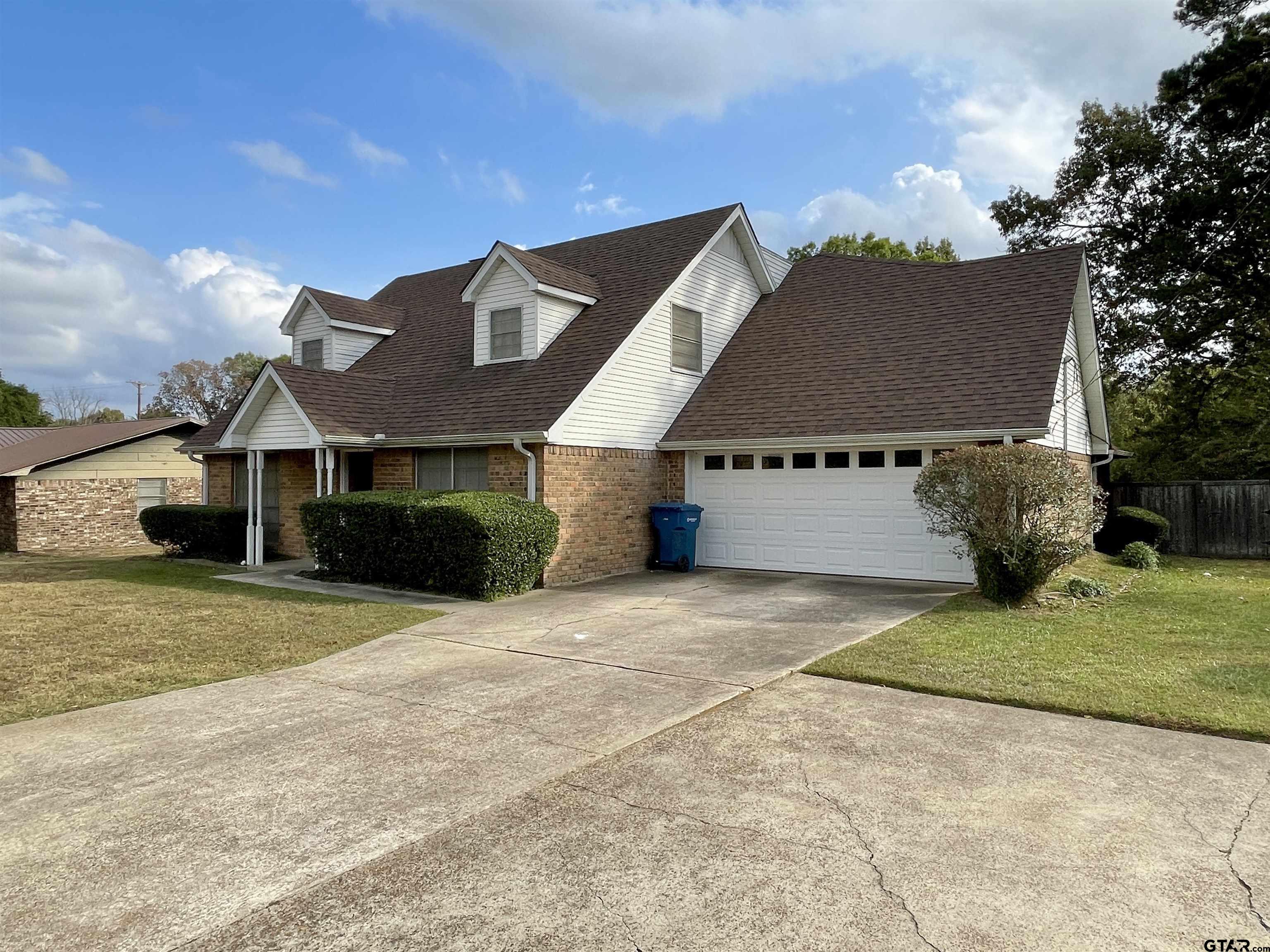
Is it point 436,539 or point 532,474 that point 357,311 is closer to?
point 532,474

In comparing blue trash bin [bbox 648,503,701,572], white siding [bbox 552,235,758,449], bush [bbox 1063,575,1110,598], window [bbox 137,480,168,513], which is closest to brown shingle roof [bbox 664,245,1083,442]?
white siding [bbox 552,235,758,449]

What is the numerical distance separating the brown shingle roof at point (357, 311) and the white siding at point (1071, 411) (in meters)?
15.4

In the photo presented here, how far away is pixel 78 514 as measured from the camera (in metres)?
22.5

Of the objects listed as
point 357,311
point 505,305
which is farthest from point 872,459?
point 357,311

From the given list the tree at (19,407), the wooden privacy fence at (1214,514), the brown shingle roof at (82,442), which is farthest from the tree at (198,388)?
the wooden privacy fence at (1214,514)

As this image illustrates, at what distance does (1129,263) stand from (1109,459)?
348 inches

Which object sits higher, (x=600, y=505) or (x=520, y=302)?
(x=520, y=302)

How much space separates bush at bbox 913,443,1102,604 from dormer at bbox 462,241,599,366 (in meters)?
8.19

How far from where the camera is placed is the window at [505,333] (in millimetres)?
16125

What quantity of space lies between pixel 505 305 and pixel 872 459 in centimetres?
783

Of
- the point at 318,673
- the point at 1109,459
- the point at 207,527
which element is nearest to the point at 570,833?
Answer: the point at 318,673

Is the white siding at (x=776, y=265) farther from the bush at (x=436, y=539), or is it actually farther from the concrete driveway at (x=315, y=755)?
the concrete driveway at (x=315, y=755)

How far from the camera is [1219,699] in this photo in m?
6.32

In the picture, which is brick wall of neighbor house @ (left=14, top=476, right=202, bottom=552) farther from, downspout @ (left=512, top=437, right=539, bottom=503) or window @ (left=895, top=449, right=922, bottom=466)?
window @ (left=895, top=449, right=922, bottom=466)
